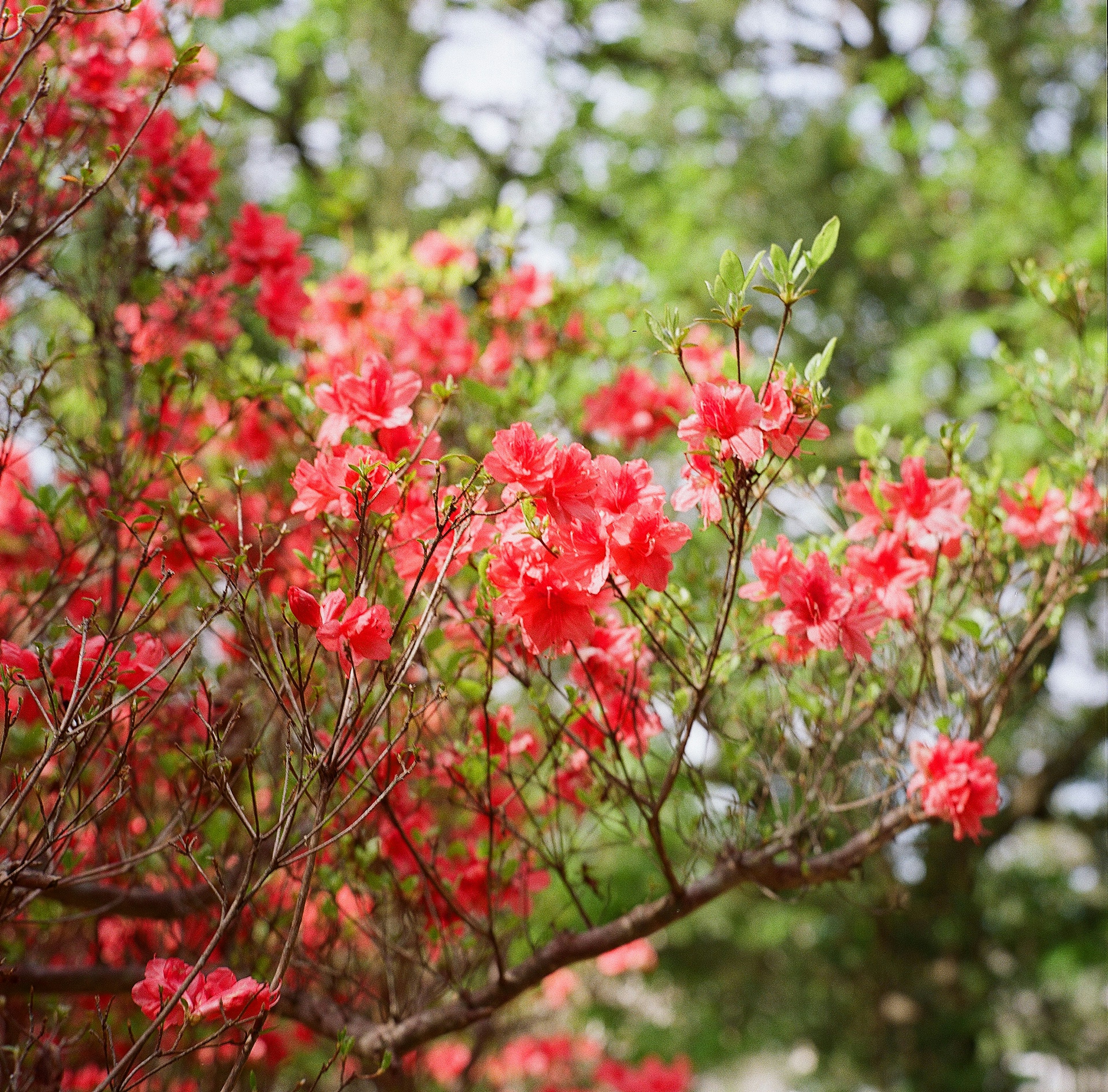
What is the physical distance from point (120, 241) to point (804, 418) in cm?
186

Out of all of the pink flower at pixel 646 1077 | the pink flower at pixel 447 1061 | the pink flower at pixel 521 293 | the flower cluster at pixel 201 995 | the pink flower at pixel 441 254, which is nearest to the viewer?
the flower cluster at pixel 201 995

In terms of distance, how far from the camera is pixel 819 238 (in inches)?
50.5

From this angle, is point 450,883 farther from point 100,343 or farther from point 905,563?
point 100,343

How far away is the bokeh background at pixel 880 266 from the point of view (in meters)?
5.11

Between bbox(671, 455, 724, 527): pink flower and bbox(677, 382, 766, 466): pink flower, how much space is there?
6 cm

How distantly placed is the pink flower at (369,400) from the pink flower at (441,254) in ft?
6.05

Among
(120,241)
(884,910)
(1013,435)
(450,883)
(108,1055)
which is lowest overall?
(1013,435)

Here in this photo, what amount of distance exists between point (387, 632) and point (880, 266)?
5.41 meters

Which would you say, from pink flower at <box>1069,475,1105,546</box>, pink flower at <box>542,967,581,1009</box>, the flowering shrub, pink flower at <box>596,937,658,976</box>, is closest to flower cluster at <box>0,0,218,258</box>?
the flowering shrub

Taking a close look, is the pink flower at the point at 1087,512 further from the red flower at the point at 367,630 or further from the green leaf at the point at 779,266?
the red flower at the point at 367,630

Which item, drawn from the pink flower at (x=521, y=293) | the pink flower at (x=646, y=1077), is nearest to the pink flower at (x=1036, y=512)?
the pink flower at (x=521, y=293)

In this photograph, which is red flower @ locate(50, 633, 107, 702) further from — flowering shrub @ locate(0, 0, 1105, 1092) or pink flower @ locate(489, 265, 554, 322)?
pink flower @ locate(489, 265, 554, 322)

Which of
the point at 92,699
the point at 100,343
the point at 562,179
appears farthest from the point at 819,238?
the point at 562,179

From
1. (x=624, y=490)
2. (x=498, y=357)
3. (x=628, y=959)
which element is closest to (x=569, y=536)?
(x=624, y=490)
